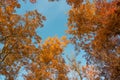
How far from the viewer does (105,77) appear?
16.6 meters

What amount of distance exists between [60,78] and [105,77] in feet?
18.5

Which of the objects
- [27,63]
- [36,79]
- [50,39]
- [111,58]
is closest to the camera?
[27,63]

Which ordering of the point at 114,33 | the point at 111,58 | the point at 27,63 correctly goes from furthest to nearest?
the point at 111,58 → the point at 27,63 → the point at 114,33

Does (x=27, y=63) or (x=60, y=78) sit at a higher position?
(x=60, y=78)

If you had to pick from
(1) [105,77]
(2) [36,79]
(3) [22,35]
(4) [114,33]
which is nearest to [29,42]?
(3) [22,35]

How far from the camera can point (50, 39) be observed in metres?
23.8

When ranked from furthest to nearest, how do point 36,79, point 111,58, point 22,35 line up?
point 36,79 < point 111,58 < point 22,35

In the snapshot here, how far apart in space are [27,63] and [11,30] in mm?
2032

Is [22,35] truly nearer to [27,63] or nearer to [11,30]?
[11,30]

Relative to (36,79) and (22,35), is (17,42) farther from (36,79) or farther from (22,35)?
(36,79)

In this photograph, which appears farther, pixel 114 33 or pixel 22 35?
pixel 22 35

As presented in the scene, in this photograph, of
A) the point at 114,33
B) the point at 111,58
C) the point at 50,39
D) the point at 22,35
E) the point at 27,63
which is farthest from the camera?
the point at 50,39

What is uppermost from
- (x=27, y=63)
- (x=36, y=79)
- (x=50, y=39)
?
(x=50, y=39)

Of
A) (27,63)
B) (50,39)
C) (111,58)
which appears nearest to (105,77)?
(111,58)
